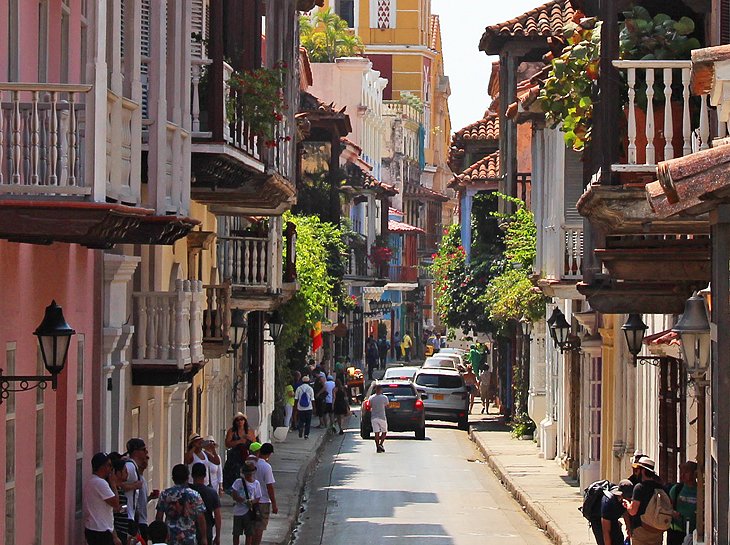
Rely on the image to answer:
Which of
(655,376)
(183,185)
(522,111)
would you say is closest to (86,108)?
(183,185)

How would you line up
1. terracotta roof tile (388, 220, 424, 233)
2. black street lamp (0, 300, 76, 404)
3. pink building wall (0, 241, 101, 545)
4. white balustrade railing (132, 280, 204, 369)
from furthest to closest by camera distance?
terracotta roof tile (388, 220, 424, 233), white balustrade railing (132, 280, 204, 369), pink building wall (0, 241, 101, 545), black street lamp (0, 300, 76, 404)

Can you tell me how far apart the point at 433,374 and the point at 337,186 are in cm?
984

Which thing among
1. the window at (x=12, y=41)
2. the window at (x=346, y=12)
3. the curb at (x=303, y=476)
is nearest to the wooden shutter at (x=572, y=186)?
the curb at (x=303, y=476)

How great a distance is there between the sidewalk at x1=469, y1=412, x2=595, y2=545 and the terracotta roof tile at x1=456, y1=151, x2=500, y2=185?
11912 mm

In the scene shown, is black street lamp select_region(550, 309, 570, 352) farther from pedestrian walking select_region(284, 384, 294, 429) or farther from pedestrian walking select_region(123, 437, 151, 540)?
pedestrian walking select_region(123, 437, 151, 540)

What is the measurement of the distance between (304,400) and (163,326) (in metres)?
21.3

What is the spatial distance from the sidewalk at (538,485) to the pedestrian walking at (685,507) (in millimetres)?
4530

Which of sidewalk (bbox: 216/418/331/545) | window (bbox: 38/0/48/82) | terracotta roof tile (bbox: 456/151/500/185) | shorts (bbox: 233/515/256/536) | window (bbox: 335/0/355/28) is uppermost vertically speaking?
window (bbox: 335/0/355/28)

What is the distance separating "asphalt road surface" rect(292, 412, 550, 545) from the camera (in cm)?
2470

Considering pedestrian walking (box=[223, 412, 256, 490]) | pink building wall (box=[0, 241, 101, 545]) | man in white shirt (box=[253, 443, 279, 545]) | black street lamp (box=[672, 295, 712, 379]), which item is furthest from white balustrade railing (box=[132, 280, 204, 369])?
black street lamp (box=[672, 295, 712, 379])

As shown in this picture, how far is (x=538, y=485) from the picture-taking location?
30.8 meters

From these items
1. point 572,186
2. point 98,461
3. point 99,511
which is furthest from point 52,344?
point 572,186

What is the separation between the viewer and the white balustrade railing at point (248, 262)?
99.5 feet

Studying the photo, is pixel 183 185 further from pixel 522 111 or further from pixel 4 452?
pixel 522 111
